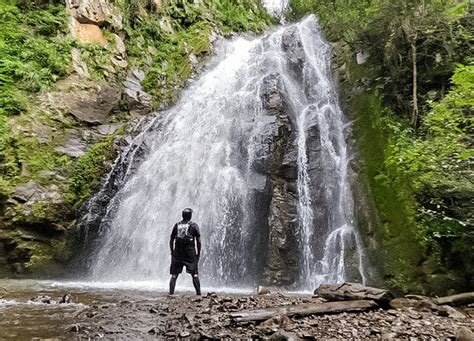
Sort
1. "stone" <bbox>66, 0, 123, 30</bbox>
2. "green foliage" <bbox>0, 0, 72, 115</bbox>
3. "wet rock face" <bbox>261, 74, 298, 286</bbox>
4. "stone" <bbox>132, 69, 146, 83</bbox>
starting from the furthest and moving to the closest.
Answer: "stone" <bbox>132, 69, 146, 83</bbox> < "stone" <bbox>66, 0, 123, 30</bbox> < "green foliage" <bbox>0, 0, 72, 115</bbox> < "wet rock face" <bbox>261, 74, 298, 286</bbox>

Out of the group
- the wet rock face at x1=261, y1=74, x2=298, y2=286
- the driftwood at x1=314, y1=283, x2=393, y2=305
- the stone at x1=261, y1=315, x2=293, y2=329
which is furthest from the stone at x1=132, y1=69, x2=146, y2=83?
the stone at x1=261, y1=315, x2=293, y2=329

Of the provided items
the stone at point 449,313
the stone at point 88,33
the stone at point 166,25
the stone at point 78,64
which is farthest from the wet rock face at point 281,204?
the stone at point 166,25

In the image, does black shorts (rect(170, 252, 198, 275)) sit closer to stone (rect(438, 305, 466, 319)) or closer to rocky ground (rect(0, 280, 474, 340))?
Result: rocky ground (rect(0, 280, 474, 340))

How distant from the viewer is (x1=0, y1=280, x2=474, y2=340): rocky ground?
470 centimetres

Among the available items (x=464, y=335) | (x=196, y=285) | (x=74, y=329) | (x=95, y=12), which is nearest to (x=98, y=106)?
(x=95, y=12)

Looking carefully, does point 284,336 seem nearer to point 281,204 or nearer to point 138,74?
point 281,204

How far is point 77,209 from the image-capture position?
40.6 ft

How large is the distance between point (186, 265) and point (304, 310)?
3.11m

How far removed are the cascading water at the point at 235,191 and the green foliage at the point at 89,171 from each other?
97 centimetres

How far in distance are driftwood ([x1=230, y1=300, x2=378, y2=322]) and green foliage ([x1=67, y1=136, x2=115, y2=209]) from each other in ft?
29.3

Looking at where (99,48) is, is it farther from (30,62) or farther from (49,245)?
(49,245)

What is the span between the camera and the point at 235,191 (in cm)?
1215

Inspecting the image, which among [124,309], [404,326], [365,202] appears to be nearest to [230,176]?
[365,202]

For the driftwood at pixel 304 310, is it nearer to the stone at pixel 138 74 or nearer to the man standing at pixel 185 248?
the man standing at pixel 185 248
